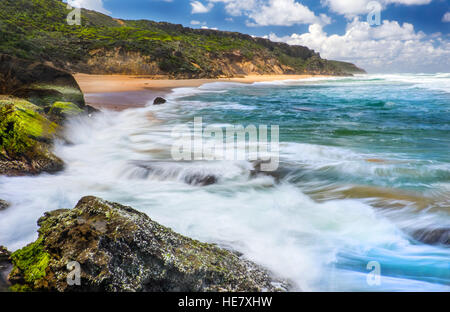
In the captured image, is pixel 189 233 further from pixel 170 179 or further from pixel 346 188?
pixel 346 188

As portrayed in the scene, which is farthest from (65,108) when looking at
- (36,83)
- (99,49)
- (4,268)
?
(99,49)

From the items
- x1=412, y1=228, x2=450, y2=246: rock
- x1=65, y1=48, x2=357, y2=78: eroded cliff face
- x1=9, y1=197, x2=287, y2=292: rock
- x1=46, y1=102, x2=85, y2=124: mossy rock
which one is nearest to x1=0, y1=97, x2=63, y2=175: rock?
x1=46, y1=102, x2=85, y2=124: mossy rock

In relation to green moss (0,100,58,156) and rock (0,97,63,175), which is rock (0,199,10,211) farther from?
green moss (0,100,58,156)

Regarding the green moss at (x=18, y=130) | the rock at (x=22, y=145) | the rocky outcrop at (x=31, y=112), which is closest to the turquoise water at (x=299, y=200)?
the rock at (x=22, y=145)

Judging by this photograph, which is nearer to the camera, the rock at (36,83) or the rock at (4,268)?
the rock at (4,268)

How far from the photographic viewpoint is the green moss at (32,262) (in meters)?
1.73

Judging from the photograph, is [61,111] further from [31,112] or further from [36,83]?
[36,83]

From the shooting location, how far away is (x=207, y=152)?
6.22 metres

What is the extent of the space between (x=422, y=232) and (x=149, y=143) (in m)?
5.72

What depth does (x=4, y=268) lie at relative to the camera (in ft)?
6.14

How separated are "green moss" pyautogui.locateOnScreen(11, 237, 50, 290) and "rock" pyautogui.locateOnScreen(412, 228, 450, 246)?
356 cm

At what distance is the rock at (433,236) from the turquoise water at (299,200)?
0.8 inches

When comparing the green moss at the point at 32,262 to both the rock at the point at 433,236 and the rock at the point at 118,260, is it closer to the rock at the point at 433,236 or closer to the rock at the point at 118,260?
the rock at the point at 118,260

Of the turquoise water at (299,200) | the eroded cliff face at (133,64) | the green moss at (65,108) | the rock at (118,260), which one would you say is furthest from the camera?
the eroded cliff face at (133,64)
